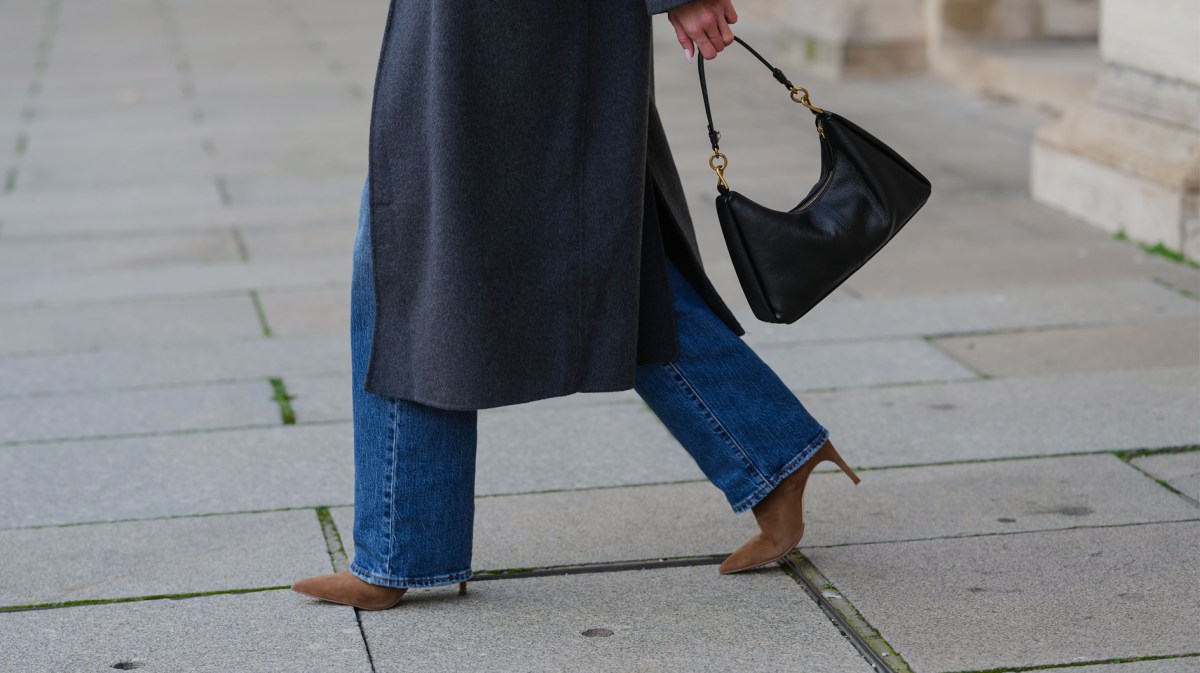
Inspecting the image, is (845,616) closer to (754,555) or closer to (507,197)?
(754,555)

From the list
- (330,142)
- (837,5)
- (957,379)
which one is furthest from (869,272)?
(837,5)

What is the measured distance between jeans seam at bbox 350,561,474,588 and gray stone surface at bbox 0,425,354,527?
0.66 meters

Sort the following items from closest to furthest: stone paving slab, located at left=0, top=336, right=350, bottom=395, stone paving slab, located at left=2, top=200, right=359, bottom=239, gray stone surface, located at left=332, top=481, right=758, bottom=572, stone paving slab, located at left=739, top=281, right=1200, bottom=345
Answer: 1. gray stone surface, located at left=332, top=481, right=758, bottom=572
2. stone paving slab, located at left=0, top=336, right=350, bottom=395
3. stone paving slab, located at left=739, top=281, right=1200, bottom=345
4. stone paving slab, located at left=2, top=200, right=359, bottom=239

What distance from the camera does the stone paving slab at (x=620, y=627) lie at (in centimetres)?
266

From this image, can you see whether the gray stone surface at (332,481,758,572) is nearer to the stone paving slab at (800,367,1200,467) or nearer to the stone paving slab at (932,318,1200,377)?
the stone paving slab at (800,367,1200,467)

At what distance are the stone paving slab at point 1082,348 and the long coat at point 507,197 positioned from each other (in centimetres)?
207

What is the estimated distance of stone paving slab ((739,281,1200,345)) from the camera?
16.1ft

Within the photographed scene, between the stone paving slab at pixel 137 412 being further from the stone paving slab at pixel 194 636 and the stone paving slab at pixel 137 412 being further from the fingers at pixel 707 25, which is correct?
the fingers at pixel 707 25

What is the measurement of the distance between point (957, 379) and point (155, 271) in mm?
3135

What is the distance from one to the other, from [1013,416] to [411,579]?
5.92ft

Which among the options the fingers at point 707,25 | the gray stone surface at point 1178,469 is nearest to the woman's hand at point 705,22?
the fingers at point 707,25

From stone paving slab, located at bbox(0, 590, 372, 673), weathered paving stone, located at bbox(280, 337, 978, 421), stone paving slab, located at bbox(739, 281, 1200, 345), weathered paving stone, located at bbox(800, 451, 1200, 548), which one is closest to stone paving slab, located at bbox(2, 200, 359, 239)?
weathered paving stone, located at bbox(280, 337, 978, 421)

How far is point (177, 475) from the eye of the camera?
12.3 feet

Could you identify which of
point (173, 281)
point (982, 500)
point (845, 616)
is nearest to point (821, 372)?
point (982, 500)
